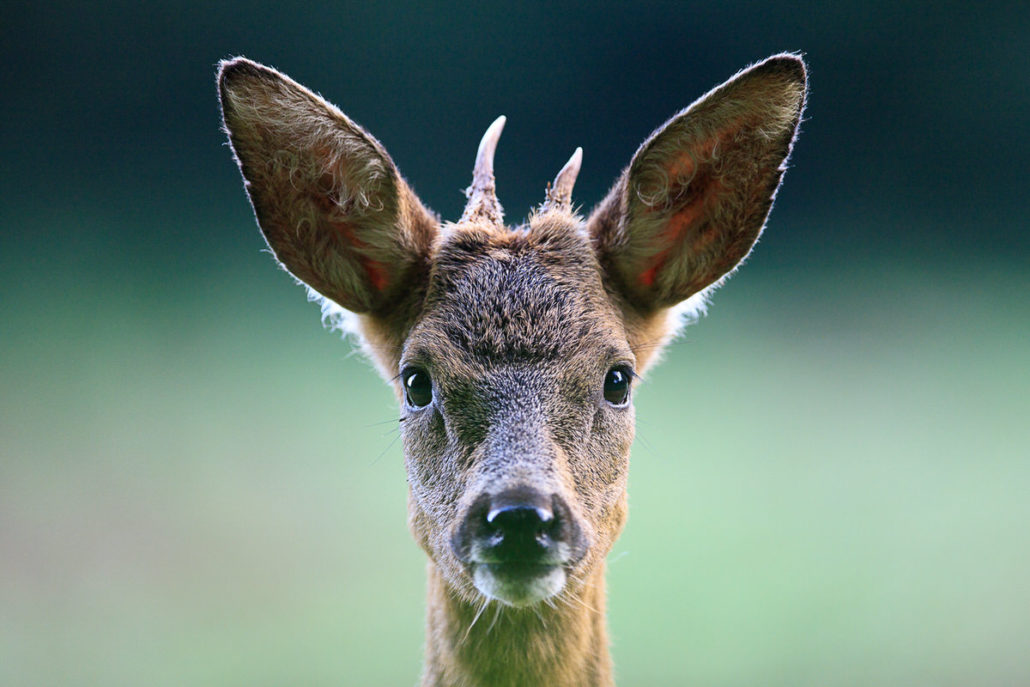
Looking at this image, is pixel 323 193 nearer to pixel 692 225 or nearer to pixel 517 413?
pixel 517 413

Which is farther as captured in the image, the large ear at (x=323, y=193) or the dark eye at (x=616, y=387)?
the dark eye at (x=616, y=387)

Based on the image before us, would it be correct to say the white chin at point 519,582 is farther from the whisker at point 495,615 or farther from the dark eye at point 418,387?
the dark eye at point 418,387

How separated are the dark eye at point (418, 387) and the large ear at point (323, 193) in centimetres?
33

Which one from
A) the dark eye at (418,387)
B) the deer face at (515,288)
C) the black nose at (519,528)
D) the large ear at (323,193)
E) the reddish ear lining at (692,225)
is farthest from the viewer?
the reddish ear lining at (692,225)

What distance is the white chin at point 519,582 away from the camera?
1.82 metres

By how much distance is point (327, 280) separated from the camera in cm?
241

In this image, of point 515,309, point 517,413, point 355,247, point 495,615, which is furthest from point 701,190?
point 495,615

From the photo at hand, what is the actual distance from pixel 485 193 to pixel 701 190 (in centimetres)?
68

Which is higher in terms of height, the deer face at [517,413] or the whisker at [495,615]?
the deer face at [517,413]

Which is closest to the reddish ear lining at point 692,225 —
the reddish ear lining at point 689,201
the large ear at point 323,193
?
the reddish ear lining at point 689,201

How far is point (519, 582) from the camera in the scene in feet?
5.99

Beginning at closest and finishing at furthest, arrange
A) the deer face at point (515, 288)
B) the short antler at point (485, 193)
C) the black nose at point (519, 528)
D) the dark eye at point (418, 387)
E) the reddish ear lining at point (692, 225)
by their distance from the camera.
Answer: the black nose at point (519, 528) → the deer face at point (515, 288) → the dark eye at point (418, 387) → the reddish ear lining at point (692, 225) → the short antler at point (485, 193)

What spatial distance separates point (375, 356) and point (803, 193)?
3804mm

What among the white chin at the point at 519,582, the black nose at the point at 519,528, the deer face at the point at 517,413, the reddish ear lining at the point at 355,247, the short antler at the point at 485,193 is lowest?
the white chin at the point at 519,582
